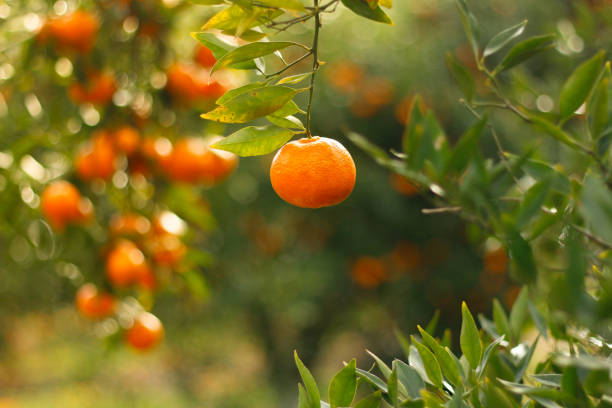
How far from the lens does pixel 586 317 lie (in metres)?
0.29

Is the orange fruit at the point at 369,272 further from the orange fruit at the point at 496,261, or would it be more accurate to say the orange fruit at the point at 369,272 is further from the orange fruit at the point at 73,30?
the orange fruit at the point at 73,30

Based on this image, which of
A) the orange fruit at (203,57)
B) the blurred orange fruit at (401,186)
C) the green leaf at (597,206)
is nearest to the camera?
the green leaf at (597,206)

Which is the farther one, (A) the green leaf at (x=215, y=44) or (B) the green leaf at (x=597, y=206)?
(A) the green leaf at (x=215, y=44)

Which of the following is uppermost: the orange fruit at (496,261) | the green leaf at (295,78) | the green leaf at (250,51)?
the green leaf at (250,51)

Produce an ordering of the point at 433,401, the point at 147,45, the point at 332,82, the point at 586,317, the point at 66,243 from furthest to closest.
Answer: the point at 332,82
the point at 147,45
the point at 66,243
the point at 433,401
the point at 586,317

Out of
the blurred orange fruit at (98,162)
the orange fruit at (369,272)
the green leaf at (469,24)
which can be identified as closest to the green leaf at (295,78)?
the green leaf at (469,24)

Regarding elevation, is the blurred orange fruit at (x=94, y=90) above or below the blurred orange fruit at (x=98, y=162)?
above

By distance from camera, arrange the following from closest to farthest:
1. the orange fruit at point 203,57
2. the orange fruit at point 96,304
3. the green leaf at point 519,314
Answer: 1. the green leaf at point 519,314
2. the orange fruit at point 96,304
3. the orange fruit at point 203,57

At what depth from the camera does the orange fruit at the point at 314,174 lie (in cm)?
51

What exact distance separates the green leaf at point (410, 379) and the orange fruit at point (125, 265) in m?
0.92

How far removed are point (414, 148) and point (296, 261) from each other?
10.3 ft

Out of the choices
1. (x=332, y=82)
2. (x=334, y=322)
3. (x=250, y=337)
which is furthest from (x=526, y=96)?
(x=250, y=337)

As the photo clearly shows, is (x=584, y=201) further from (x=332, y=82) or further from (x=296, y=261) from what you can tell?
(x=296, y=261)

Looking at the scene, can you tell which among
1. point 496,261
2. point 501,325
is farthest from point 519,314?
point 496,261
